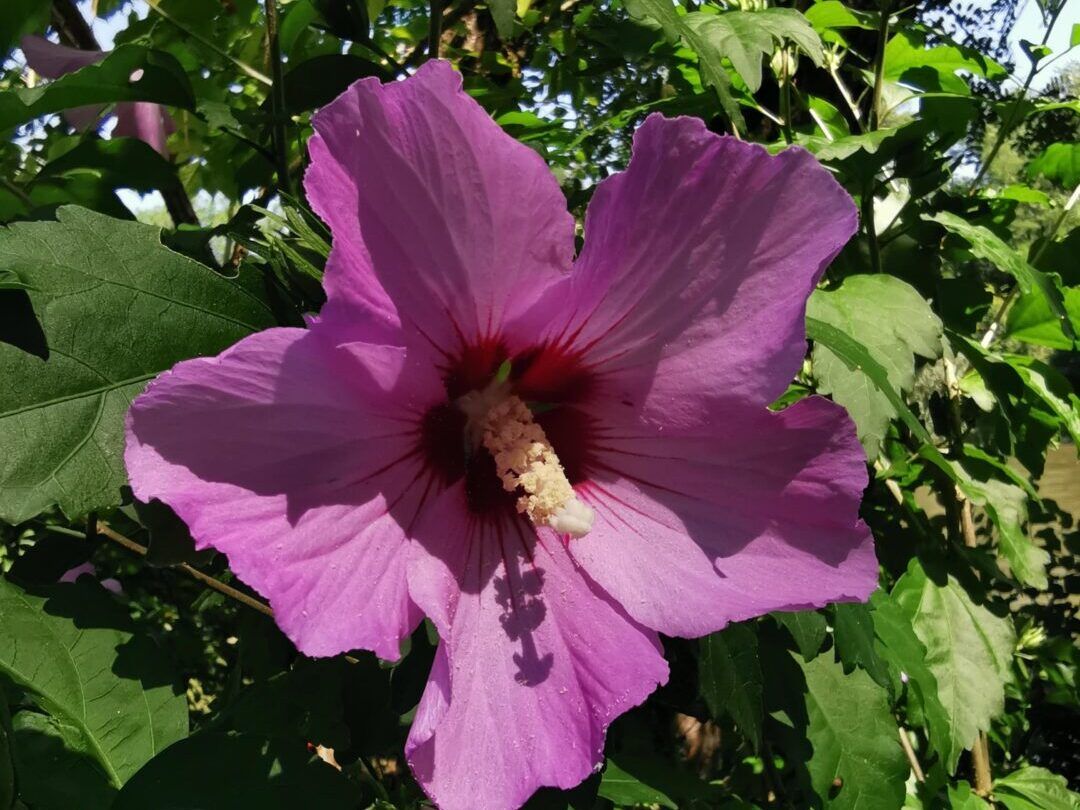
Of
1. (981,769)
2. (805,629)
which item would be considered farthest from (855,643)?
(981,769)

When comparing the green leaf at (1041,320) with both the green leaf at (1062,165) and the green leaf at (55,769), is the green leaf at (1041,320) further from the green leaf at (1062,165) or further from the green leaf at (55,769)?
the green leaf at (55,769)

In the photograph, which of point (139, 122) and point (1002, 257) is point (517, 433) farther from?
point (1002, 257)

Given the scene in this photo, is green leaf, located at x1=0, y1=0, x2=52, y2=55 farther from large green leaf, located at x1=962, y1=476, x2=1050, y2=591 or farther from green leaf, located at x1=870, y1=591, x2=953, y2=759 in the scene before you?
large green leaf, located at x1=962, y1=476, x2=1050, y2=591

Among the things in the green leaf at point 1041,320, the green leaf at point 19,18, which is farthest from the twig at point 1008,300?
the green leaf at point 19,18

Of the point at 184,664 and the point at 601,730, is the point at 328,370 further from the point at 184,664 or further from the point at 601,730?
the point at 184,664

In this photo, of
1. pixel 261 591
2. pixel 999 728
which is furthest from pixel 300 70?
pixel 999 728
